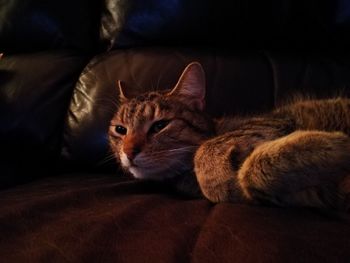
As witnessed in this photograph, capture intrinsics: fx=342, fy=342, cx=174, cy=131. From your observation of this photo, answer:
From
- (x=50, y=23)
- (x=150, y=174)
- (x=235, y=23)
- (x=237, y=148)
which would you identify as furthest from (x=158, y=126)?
(x=50, y=23)

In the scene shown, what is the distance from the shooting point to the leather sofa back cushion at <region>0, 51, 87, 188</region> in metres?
1.30

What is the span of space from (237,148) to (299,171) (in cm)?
16

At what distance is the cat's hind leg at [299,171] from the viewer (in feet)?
2.10

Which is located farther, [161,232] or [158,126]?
[158,126]

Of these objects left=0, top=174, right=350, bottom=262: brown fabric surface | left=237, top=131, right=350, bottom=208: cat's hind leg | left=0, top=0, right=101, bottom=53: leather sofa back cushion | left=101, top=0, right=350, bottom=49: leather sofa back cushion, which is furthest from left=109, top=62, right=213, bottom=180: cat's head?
left=0, top=0, right=101, bottom=53: leather sofa back cushion

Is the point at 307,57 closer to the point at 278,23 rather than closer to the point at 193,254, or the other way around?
the point at 278,23

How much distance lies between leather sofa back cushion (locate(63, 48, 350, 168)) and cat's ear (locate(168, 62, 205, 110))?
19 centimetres

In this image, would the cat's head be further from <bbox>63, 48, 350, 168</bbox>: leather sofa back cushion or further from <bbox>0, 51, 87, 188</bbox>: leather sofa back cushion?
<bbox>0, 51, 87, 188</bbox>: leather sofa back cushion

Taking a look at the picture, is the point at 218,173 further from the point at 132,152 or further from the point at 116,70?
the point at 116,70

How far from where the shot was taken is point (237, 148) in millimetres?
760

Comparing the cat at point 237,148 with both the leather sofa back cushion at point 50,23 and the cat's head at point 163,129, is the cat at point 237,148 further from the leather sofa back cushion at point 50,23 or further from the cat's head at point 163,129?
the leather sofa back cushion at point 50,23

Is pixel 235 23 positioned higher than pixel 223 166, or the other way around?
pixel 235 23

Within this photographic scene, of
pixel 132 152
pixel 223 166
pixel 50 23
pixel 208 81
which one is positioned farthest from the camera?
pixel 50 23

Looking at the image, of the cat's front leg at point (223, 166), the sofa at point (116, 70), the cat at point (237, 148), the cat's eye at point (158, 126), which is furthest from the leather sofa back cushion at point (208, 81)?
the cat's front leg at point (223, 166)
